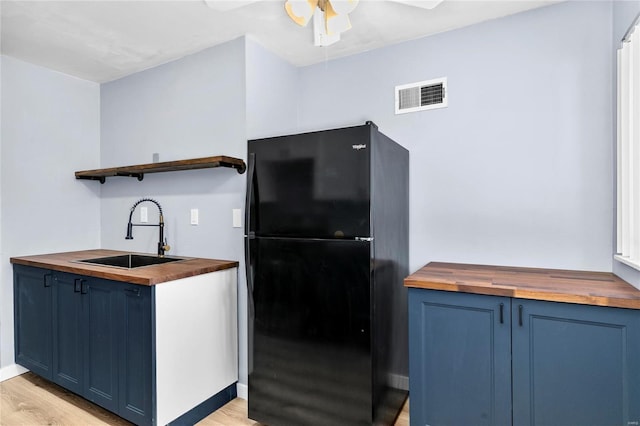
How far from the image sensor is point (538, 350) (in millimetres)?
1550

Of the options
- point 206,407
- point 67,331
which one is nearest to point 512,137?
point 206,407

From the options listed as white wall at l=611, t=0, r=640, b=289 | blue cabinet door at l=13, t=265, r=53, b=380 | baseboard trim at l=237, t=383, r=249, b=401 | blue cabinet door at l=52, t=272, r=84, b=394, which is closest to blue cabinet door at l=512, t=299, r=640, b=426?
white wall at l=611, t=0, r=640, b=289

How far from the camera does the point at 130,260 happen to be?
293 cm

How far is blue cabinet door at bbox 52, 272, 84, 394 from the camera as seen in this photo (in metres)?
2.30

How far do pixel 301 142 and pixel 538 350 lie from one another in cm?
149

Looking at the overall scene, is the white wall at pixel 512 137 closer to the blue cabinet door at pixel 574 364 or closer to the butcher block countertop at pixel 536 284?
the butcher block countertop at pixel 536 284

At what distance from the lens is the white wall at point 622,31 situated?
1591 mm

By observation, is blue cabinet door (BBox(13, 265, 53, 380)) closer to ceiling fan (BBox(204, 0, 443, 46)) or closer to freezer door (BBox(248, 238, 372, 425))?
freezer door (BBox(248, 238, 372, 425))

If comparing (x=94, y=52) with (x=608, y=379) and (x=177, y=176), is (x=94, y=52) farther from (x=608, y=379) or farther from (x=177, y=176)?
(x=608, y=379)

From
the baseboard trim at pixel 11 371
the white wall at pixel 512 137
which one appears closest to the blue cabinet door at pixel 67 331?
the baseboard trim at pixel 11 371

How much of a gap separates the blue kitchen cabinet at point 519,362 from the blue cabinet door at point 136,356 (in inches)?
56.2

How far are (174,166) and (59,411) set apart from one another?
1.77 meters

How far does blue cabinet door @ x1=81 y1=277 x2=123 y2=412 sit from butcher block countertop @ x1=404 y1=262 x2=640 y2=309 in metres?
1.75

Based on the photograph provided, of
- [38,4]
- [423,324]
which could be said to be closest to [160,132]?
[38,4]
